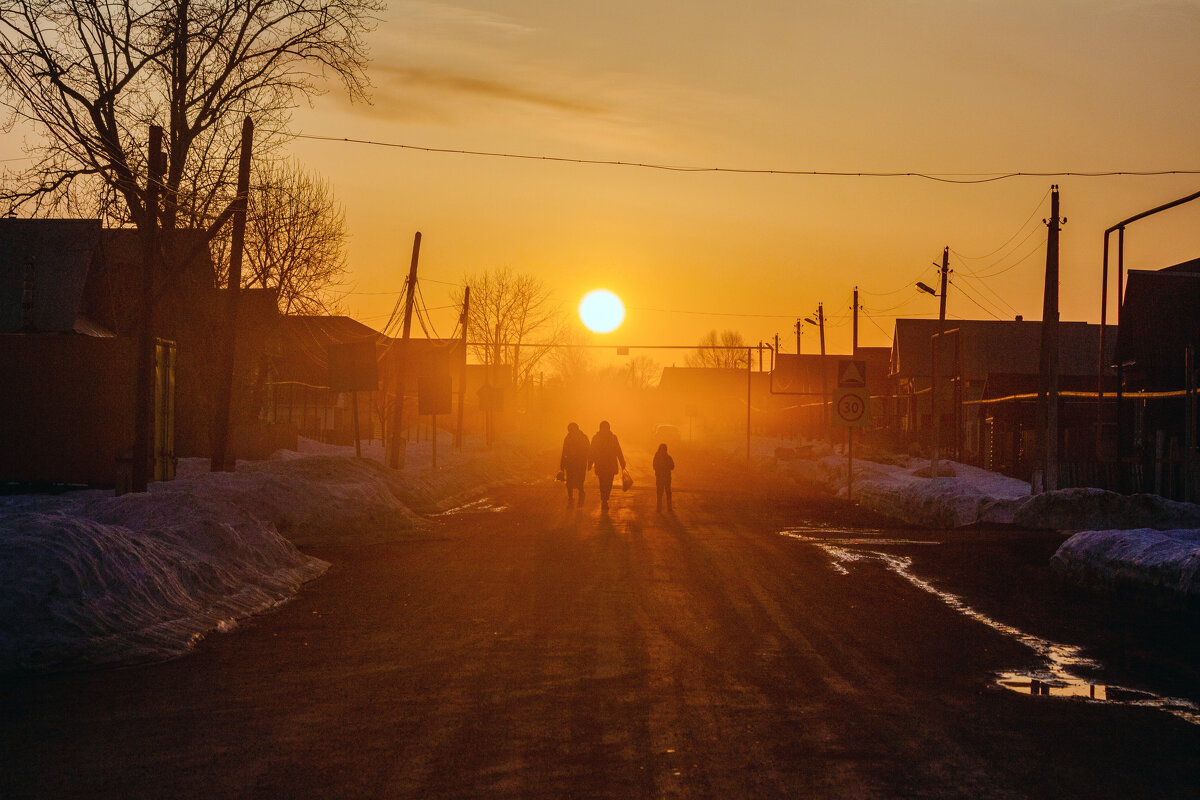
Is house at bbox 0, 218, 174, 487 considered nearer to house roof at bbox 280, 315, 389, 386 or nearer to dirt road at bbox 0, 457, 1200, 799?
dirt road at bbox 0, 457, 1200, 799

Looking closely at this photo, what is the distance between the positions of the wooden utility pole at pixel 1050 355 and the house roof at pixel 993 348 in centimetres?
4530

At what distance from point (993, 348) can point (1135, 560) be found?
214ft

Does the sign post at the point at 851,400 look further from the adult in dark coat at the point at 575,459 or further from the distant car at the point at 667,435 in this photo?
the distant car at the point at 667,435

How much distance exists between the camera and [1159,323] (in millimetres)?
37969

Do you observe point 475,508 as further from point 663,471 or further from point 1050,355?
point 1050,355

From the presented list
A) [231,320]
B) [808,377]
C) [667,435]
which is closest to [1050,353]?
[231,320]

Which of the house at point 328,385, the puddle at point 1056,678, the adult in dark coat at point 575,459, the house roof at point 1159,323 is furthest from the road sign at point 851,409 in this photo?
the house at point 328,385

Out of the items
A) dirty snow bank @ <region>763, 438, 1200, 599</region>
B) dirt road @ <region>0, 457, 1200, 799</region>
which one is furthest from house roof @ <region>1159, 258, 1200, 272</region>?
dirt road @ <region>0, 457, 1200, 799</region>

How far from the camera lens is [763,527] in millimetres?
22062

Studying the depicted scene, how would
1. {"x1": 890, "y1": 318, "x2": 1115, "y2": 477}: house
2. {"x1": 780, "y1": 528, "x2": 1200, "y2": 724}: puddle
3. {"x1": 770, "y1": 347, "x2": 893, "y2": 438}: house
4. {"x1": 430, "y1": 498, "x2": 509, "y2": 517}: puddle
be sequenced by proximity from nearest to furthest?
1. {"x1": 780, "y1": 528, "x2": 1200, "y2": 724}: puddle
2. {"x1": 430, "y1": 498, "x2": 509, "y2": 517}: puddle
3. {"x1": 890, "y1": 318, "x2": 1115, "y2": 477}: house
4. {"x1": 770, "y1": 347, "x2": 893, "y2": 438}: house

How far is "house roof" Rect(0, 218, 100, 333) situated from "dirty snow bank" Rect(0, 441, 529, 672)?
51.6ft

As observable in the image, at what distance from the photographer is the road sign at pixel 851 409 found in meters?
29.2

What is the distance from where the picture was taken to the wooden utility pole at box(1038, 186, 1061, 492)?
1038 inches

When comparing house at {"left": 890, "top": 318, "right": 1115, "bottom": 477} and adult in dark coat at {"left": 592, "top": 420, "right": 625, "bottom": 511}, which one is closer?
adult in dark coat at {"left": 592, "top": 420, "right": 625, "bottom": 511}
